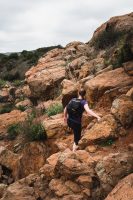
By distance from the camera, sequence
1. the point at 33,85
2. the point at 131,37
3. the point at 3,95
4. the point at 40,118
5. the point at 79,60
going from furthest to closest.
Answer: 1. the point at 3,95
2. the point at 33,85
3. the point at 79,60
4. the point at 40,118
5. the point at 131,37

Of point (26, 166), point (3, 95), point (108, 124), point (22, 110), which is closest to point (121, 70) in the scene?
point (108, 124)

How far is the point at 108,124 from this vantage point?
39.9ft

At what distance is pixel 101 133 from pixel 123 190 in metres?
3.57

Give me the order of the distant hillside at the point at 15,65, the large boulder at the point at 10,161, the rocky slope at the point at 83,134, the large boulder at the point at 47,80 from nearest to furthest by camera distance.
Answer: the rocky slope at the point at 83,134 < the large boulder at the point at 10,161 < the large boulder at the point at 47,80 < the distant hillside at the point at 15,65

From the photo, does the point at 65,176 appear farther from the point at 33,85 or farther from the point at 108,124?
the point at 33,85

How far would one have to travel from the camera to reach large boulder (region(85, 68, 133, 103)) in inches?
565

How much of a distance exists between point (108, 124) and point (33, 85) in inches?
475

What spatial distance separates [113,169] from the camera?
32.0 feet

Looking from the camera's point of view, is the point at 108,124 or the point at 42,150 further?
the point at 42,150

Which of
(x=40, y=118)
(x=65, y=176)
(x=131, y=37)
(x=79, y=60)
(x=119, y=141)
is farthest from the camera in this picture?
(x=79, y=60)

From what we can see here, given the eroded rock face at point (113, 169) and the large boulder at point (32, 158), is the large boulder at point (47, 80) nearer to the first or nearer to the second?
the large boulder at point (32, 158)

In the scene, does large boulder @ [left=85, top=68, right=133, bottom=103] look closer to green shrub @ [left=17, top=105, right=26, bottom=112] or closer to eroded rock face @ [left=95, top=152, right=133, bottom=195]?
eroded rock face @ [left=95, top=152, right=133, bottom=195]

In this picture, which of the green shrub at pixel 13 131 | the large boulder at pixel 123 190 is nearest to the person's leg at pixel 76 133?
the large boulder at pixel 123 190

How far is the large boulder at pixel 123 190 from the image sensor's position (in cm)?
834
